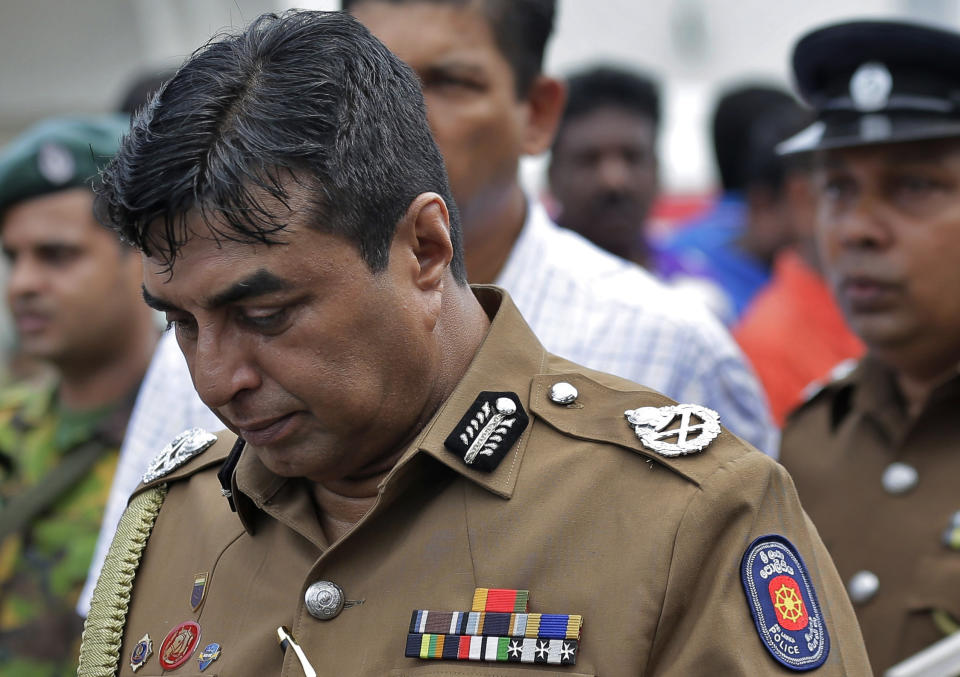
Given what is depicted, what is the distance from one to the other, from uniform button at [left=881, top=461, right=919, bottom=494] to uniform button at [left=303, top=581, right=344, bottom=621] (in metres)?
1.50

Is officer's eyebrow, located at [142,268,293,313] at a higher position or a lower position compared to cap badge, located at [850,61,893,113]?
higher

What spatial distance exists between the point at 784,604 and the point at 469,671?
0.45m

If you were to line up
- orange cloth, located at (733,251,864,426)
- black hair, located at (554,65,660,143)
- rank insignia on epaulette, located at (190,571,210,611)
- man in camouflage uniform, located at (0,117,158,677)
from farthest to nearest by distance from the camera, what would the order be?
black hair, located at (554,65,660,143), orange cloth, located at (733,251,864,426), man in camouflage uniform, located at (0,117,158,677), rank insignia on epaulette, located at (190,571,210,611)

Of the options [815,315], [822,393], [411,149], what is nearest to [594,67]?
[815,315]

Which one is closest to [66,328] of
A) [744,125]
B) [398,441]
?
[398,441]

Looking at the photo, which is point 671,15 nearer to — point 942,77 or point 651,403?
point 942,77

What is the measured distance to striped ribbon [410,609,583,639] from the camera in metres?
1.79

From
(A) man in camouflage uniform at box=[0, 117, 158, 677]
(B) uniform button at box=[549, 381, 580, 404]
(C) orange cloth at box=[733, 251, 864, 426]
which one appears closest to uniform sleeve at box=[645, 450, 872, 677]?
(B) uniform button at box=[549, 381, 580, 404]

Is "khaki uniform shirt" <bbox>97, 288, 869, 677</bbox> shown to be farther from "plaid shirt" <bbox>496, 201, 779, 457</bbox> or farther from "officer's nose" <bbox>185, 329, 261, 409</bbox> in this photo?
"plaid shirt" <bbox>496, 201, 779, 457</bbox>

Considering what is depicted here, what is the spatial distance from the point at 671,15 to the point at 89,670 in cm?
1293

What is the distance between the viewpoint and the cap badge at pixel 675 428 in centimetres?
191

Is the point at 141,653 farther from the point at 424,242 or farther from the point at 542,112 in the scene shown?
the point at 542,112

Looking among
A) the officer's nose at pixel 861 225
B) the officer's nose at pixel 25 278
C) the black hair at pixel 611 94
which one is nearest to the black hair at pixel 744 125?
the black hair at pixel 611 94

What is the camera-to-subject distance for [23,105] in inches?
496
